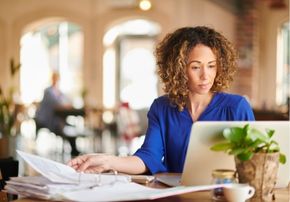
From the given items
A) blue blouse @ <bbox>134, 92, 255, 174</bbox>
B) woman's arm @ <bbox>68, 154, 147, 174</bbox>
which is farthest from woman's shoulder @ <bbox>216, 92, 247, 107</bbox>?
woman's arm @ <bbox>68, 154, 147, 174</bbox>

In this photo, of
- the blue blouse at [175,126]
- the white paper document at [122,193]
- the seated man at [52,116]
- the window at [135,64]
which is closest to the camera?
the white paper document at [122,193]

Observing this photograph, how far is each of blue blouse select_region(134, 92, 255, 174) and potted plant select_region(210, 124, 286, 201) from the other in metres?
0.61

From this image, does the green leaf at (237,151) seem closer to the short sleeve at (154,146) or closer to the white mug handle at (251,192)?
the white mug handle at (251,192)

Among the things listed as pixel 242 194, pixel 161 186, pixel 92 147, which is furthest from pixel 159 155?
pixel 92 147

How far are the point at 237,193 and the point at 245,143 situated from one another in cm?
17

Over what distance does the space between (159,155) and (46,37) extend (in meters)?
11.0

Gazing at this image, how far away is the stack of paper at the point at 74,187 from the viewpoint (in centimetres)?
182

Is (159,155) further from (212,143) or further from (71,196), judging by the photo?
(71,196)

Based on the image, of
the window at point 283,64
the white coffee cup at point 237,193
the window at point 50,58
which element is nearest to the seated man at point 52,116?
the window at point 50,58

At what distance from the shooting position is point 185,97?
2566 millimetres

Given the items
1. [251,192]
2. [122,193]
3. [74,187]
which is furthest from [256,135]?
[74,187]

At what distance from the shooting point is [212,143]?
1.96 m

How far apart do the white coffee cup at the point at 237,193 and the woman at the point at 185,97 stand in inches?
24.1

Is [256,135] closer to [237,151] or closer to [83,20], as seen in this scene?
[237,151]
